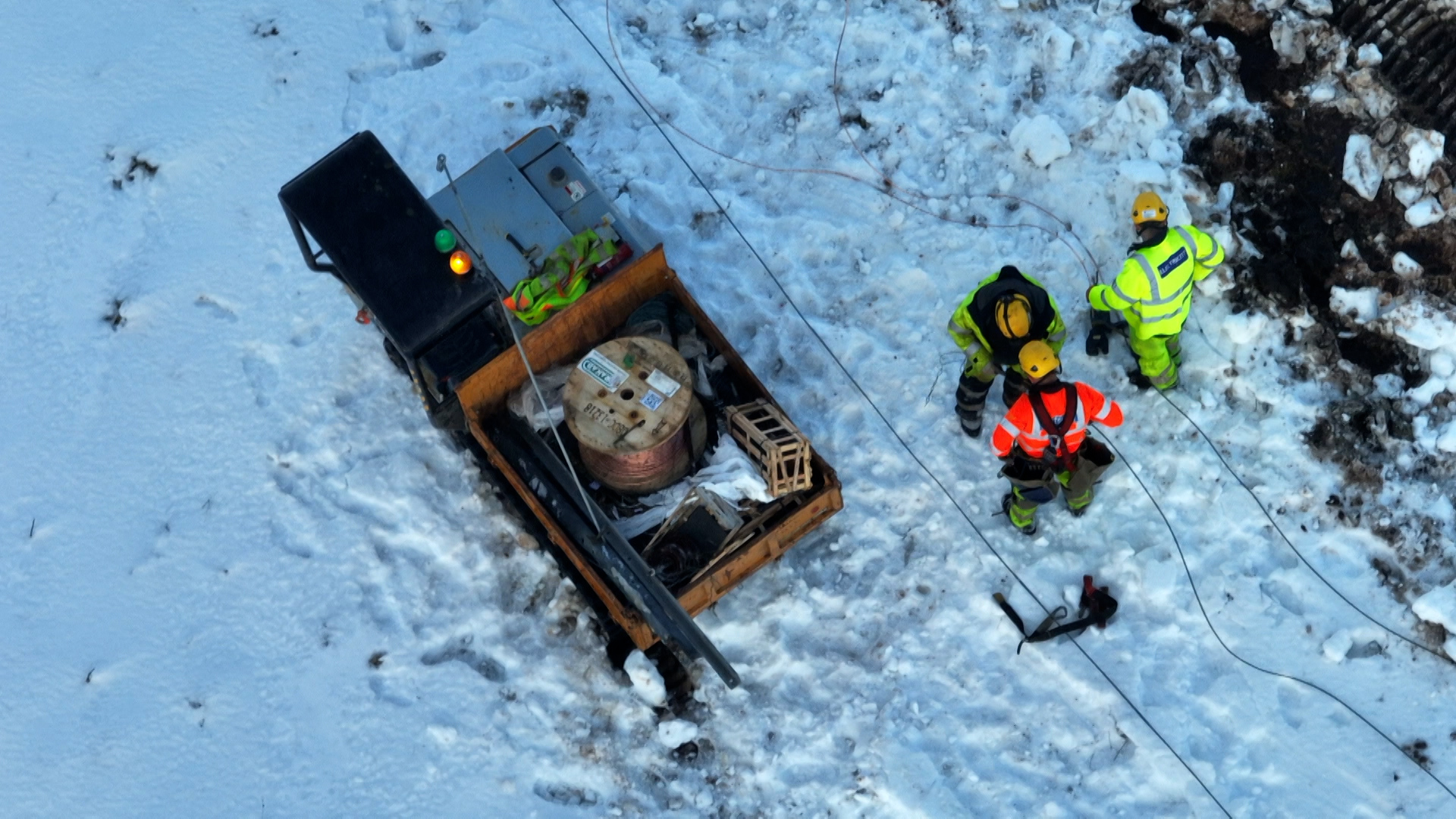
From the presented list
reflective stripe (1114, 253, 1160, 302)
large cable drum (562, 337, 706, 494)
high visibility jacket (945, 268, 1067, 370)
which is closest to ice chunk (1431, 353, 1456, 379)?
reflective stripe (1114, 253, 1160, 302)

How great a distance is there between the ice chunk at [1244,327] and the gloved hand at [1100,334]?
0.84 meters

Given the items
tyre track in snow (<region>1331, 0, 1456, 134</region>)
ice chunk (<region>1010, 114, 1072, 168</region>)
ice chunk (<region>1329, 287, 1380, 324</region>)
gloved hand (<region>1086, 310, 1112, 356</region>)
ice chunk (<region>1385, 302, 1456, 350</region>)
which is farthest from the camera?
tyre track in snow (<region>1331, 0, 1456, 134</region>)

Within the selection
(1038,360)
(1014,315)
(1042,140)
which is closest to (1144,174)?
(1042,140)

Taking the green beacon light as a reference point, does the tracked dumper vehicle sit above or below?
below

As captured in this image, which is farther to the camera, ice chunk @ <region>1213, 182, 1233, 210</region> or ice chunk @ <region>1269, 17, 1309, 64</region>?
ice chunk @ <region>1269, 17, 1309, 64</region>

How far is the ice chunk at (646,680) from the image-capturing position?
7340 millimetres

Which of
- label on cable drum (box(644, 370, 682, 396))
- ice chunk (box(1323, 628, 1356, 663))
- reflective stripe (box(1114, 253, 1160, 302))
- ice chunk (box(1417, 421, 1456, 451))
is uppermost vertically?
Answer: reflective stripe (box(1114, 253, 1160, 302))

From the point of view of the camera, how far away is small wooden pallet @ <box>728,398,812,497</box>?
6988 millimetres

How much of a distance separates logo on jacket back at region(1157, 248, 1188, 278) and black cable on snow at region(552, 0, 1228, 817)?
76.2 inches

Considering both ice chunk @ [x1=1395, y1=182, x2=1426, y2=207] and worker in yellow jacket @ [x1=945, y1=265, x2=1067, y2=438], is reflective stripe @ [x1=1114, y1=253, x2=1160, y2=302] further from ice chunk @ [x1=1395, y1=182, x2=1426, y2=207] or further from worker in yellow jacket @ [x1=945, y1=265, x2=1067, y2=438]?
ice chunk @ [x1=1395, y1=182, x2=1426, y2=207]

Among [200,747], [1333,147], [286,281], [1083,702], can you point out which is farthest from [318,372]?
[1333,147]

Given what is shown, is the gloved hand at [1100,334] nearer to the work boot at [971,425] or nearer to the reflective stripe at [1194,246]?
the reflective stripe at [1194,246]

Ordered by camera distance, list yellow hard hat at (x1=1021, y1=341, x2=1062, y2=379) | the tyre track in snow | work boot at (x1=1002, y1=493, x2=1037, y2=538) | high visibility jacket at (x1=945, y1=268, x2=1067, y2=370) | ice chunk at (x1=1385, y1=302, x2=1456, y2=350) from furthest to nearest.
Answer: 1. the tyre track in snow
2. ice chunk at (x1=1385, y1=302, x2=1456, y2=350)
3. work boot at (x1=1002, y1=493, x2=1037, y2=538)
4. high visibility jacket at (x1=945, y1=268, x2=1067, y2=370)
5. yellow hard hat at (x1=1021, y1=341, x2=1062, y2=379)

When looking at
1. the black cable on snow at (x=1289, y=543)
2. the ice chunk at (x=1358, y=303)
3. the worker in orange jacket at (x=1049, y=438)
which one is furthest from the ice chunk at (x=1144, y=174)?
the worker in orange jacket at (x=1049, y=438)
